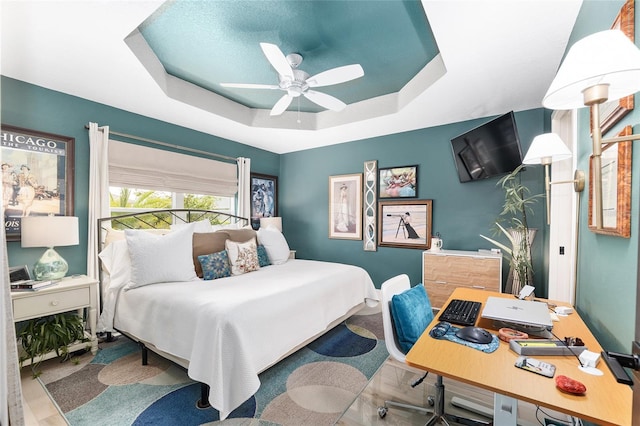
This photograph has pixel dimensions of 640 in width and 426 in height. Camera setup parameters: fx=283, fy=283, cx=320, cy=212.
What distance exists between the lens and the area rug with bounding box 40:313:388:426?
5.85ft

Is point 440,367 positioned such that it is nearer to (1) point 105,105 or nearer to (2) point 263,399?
(2) point 263,399

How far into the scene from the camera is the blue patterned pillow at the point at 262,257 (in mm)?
3485

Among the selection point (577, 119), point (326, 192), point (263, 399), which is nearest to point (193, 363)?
point (263, 399)

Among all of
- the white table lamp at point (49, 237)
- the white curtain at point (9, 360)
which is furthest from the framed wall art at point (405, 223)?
the white curtain at point (9, 360)

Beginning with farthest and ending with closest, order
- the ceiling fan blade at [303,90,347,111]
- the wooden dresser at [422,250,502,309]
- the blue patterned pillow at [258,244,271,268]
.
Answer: the blue patterned pillow at [258,244,271,268]
the wooden dresser at [422,250,502,309]
the ceiling fan blade at [303,90,347,111]

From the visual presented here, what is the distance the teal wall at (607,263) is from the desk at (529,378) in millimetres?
128

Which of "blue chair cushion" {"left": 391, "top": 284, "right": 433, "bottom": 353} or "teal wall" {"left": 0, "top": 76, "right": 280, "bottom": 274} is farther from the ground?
"teal wall" {"left": 0, "top": 76, "right": 280, "bottom": 274}

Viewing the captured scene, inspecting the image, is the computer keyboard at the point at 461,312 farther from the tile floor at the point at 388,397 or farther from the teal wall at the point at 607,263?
the tile floor at the point at 388,397

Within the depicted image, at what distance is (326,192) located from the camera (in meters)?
4.91

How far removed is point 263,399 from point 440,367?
1406 millimetres

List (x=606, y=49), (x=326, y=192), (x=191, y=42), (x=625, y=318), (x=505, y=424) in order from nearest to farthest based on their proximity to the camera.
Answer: (x=606, y=49) → (x=625, y=318) → (x=505, y=424) → (x=191, y=42) → (x=326, y=192)

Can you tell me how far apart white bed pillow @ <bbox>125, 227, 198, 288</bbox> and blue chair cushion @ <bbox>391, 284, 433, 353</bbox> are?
1.99 meters

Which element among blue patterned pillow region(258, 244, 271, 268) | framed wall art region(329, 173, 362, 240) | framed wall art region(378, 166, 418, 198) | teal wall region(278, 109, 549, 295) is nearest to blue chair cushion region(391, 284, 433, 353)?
blue patterned pillow region(258, 244, 271, 268)

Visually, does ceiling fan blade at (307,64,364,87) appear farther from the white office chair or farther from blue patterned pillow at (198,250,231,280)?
blue patterned pillow at (198,250,231,280)
